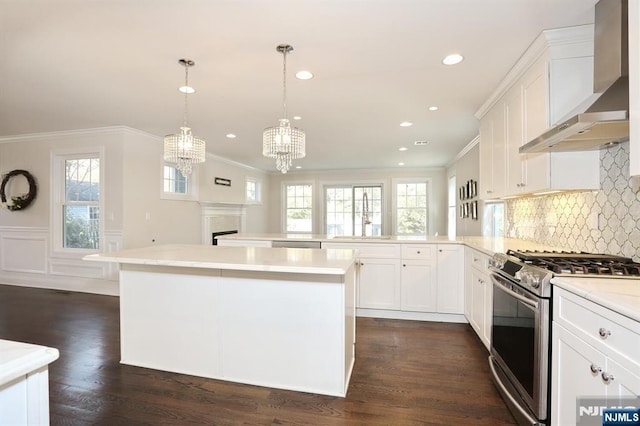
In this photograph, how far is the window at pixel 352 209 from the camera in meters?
8.17

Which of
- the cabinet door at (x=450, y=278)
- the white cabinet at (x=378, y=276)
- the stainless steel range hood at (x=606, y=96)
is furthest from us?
the white cabinet at (x=378, y=276)

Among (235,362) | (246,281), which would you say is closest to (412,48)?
(246,281)

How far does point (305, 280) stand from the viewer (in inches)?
80.6

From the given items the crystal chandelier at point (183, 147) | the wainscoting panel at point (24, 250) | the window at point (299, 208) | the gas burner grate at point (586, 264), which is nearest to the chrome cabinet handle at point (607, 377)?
the gas burner grate at point (586, 264)

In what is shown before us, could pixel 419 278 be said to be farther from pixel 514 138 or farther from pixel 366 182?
pixel 366 182

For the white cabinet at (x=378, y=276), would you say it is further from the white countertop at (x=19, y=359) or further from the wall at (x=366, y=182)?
the wall at (x=366, y=182)

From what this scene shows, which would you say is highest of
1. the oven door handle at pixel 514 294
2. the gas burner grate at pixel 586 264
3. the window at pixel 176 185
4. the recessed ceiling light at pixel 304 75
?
the recessed ceiling light at pixel 304 75

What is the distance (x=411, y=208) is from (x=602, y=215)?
19.5 ft

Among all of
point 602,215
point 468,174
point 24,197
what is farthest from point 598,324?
point 24,197

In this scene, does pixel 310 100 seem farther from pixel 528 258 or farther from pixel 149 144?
pixel 149 144

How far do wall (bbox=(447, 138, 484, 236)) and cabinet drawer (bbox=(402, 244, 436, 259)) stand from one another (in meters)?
1.91

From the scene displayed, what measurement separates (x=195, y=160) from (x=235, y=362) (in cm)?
184

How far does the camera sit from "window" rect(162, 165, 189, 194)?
501cm

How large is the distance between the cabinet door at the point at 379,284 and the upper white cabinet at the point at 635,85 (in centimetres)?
233
